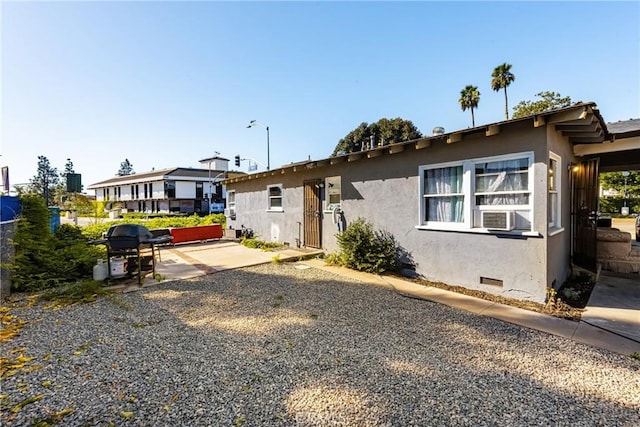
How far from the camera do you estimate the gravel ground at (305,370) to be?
7.84ft

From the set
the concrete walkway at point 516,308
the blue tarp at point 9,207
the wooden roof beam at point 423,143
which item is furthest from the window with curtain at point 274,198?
the blue tarp at point 9,207

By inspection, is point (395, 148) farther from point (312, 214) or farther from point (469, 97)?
point (469, 97)

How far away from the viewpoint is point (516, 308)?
495 centimetres

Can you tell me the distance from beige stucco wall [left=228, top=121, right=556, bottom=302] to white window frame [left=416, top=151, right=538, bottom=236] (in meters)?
0.08

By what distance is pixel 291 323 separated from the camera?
4.32 m

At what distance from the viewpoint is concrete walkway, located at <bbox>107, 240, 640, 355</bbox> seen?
3.94 metres

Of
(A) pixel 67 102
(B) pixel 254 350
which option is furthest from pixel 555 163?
(A) pixel 67 102

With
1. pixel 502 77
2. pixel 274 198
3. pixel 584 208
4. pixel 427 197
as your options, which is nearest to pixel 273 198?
pixel 274 198

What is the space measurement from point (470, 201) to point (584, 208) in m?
4.17

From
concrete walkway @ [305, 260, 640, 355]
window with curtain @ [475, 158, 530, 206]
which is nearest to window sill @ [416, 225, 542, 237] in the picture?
window with curtain @ [475, 158, 530, 206]

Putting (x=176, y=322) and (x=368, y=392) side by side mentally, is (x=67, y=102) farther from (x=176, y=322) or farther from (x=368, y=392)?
(x=368, y=392)

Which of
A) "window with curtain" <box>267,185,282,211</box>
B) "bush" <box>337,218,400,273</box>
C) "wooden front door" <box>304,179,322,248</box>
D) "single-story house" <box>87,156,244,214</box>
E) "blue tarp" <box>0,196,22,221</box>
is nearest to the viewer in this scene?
"blue tarp" <box>0,196,22,221</box>

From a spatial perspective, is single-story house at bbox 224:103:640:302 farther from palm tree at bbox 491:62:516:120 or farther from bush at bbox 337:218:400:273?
palm tree at bbox 491:62:516:120

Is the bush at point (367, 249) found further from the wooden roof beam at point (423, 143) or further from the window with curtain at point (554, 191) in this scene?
the window with curtain at point (554, 191)
